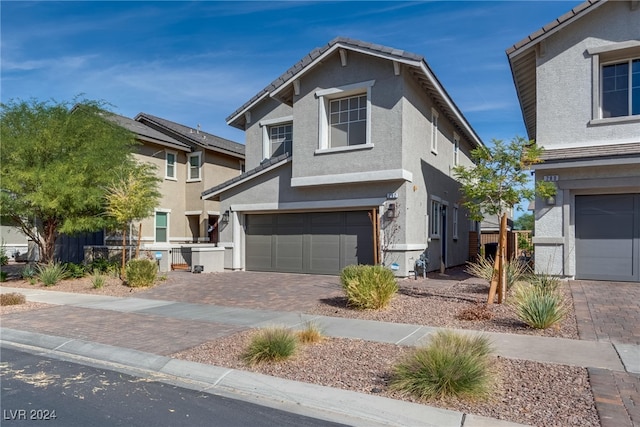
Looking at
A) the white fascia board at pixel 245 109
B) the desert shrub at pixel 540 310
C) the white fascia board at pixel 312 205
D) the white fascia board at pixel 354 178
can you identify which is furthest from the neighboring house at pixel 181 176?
the desert shrub at pixel 540 310

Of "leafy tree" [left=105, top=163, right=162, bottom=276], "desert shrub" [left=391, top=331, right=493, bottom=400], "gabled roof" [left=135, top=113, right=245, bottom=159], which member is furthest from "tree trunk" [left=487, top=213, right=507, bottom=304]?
"gabled roof" [left=135, top=113, right=245, bottom=159]

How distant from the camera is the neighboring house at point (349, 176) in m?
15.3

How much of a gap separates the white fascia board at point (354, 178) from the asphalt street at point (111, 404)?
1046cm

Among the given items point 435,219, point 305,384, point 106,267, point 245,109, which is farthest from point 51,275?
point 435,219

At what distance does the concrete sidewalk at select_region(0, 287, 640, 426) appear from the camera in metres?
5.09

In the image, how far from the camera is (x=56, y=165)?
53.0ft

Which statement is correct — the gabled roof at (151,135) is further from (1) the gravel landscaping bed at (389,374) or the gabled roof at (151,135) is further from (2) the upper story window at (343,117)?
(1) the gravel landscaping bed at (389,374)

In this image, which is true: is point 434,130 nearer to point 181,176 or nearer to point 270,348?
point 181,176

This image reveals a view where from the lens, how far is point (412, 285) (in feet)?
45.6

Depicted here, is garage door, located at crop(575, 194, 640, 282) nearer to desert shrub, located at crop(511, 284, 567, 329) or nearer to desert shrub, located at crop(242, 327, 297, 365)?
desert shrub, located at crop(511, 284, 567, 329)

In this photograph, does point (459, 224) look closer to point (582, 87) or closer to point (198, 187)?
point (582, 87)

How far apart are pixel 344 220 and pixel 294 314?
6.88 metres

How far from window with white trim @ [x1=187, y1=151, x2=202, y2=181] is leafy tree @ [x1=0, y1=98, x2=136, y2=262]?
740 cm

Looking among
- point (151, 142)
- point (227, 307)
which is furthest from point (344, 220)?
point (151, 142)
